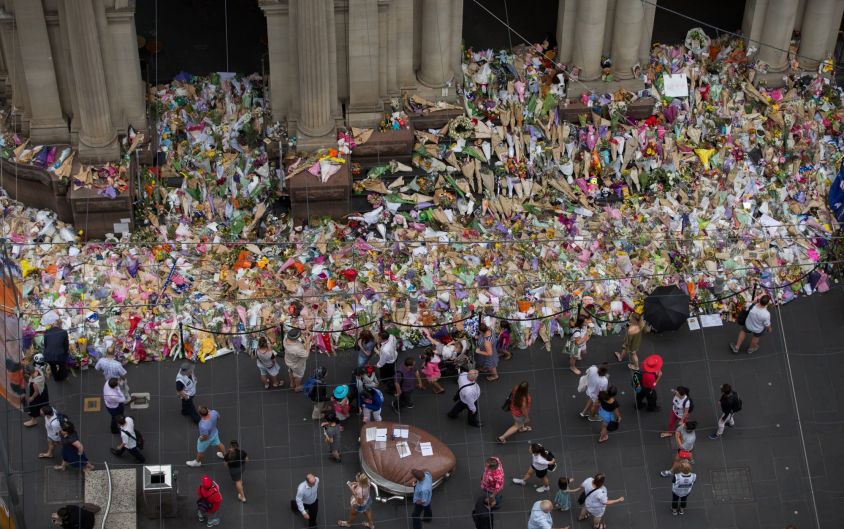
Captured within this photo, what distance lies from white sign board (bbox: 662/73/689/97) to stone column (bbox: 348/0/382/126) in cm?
630

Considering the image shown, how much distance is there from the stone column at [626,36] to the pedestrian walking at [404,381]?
9.22 m

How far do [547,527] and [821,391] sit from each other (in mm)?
6706

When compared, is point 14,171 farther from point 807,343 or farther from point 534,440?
point 807,343

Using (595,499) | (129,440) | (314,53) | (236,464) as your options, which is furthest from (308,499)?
(314,53)

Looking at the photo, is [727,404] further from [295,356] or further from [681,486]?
[295,356]

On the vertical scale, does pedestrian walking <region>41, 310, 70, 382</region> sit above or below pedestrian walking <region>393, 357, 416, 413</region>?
above

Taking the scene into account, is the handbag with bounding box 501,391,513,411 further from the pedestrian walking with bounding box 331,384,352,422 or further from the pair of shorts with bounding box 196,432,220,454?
the pair of shorts with bounding box 196,432,220,454

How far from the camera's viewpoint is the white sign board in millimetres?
43906

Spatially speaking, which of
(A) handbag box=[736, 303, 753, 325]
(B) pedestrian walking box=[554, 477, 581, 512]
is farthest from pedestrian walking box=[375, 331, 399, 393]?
(A) handbag box=[736, 303, 753, 325]

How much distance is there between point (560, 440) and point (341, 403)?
4123 mm

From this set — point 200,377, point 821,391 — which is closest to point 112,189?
point 200,377

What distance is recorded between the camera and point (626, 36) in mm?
43094

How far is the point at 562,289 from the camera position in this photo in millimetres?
40156

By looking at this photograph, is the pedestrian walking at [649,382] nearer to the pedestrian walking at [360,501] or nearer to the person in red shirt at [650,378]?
the person in red shirt at [650,378]
